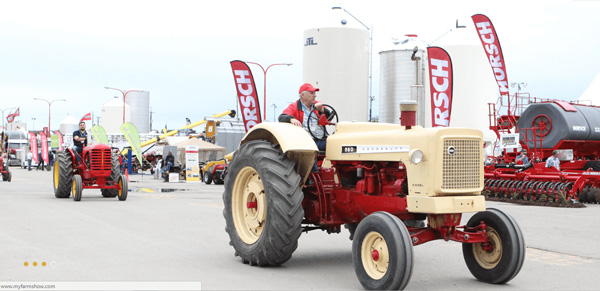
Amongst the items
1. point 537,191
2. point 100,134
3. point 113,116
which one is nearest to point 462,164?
point 537,191

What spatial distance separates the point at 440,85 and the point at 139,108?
6105 centimetres

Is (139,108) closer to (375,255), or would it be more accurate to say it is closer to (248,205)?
(248,205)

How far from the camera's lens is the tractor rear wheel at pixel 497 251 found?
5.61 m

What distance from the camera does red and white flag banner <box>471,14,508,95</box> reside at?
21062 mm

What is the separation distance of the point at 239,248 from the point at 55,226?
13.6 feet

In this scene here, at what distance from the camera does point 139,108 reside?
75.8m

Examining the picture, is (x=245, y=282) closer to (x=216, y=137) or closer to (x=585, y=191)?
(x=585, y=191)

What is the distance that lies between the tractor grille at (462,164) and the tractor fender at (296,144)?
1373mm

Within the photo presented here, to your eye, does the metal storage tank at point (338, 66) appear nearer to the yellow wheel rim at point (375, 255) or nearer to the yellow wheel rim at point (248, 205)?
the yellow wheel rim at point (248, 205)

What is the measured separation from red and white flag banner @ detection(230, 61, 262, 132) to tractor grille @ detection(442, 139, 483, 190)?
2016 cm

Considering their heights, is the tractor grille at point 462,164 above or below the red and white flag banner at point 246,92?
below

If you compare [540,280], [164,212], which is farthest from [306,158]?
[164,212]

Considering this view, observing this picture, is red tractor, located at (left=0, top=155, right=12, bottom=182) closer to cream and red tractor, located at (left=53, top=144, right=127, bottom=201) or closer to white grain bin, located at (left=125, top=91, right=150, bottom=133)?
cream and red tractor, located at (left=53, top=144, right=127, bottom=201)

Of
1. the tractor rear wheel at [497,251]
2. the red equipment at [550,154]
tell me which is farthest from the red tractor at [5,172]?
the tractor rear wheel at [497,251]
